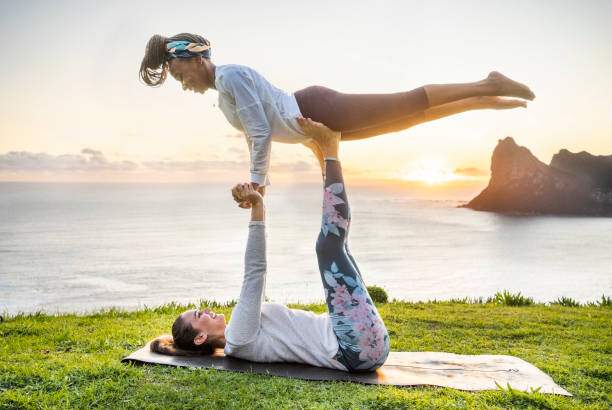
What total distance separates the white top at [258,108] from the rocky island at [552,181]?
44685 mm

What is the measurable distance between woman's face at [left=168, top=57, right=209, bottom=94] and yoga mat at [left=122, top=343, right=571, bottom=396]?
1.93 metres

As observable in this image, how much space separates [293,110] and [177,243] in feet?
102

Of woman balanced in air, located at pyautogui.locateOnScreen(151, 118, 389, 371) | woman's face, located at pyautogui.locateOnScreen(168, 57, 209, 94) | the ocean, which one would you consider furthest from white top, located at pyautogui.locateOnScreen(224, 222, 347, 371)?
the ocean

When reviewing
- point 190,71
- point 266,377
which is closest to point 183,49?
point 190,71

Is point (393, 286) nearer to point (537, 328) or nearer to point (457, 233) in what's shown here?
point (537, 328)

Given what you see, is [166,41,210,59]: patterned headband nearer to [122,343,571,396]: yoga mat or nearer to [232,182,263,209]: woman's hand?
[232,182,263,209]: woman's hand

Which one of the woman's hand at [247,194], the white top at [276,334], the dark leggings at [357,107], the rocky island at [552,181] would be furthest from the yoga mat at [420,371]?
the rocky island at [552,181]

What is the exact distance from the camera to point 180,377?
2.92 m

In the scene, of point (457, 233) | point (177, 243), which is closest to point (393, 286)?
point (177, 243)

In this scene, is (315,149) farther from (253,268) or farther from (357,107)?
(253,268)

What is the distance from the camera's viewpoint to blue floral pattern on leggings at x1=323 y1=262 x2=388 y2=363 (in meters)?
2.86

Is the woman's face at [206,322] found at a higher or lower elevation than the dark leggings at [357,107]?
lower

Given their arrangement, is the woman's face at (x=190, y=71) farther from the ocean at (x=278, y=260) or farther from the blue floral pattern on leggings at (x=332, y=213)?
the ocean at (x=278, y=260)

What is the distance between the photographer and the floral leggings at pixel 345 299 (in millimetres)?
2869
